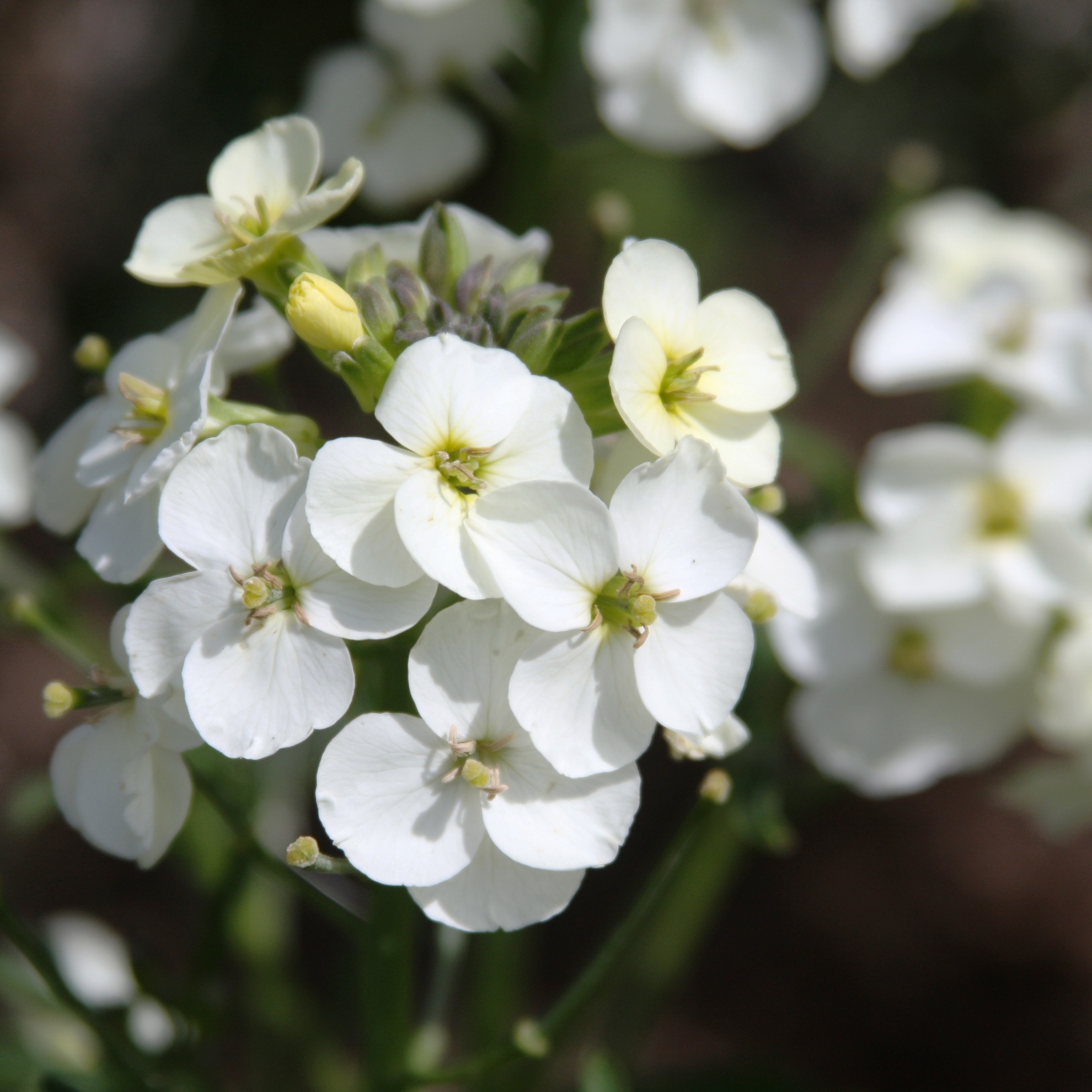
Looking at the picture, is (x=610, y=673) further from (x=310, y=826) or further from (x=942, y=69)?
(x=942, y=69)

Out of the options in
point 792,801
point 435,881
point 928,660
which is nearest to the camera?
point 435,881

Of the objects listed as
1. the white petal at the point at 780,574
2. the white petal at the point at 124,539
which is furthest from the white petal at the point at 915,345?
the white petal at the point at 124,539

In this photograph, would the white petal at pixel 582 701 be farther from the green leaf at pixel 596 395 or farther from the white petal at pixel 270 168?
the white petal at pixel 270 168

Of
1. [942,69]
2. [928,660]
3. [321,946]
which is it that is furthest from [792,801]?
[942,69]

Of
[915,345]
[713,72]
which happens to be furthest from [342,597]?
[713,72]

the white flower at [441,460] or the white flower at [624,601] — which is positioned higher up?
the white flower at [441,460]
